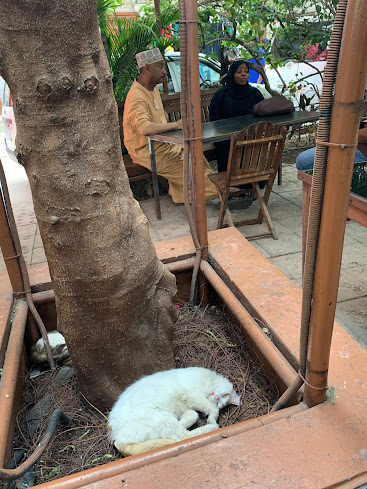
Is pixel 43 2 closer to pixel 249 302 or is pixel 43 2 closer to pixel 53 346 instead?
pixel 249 302

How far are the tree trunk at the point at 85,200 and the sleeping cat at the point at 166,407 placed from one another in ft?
0.61

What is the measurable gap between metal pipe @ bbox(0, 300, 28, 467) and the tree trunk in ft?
0.86

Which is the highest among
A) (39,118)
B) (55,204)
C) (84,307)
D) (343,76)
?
(343,76)

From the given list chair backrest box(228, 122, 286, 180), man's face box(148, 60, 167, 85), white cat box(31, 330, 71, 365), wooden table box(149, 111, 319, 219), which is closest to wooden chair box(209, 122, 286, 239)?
chair backrest box(228, 122, 286, 180)

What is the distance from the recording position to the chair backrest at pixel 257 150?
392 centimetres

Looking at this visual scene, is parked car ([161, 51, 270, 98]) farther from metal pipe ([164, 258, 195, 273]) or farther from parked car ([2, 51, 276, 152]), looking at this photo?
metal pipe ([164, 258, 195, 273])

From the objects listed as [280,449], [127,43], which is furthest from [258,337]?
[127,43]

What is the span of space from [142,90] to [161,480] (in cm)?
427

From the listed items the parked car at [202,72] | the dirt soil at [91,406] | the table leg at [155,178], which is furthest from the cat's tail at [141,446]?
the parked car at [202,72]

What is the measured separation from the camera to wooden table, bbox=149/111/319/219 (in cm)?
415

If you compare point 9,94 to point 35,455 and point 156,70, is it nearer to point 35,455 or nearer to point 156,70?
point 156,70

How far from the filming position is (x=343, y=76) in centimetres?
99

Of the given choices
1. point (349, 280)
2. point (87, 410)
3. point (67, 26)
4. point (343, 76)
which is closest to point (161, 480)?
point (87, 410)

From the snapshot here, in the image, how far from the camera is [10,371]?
5.90 feet
